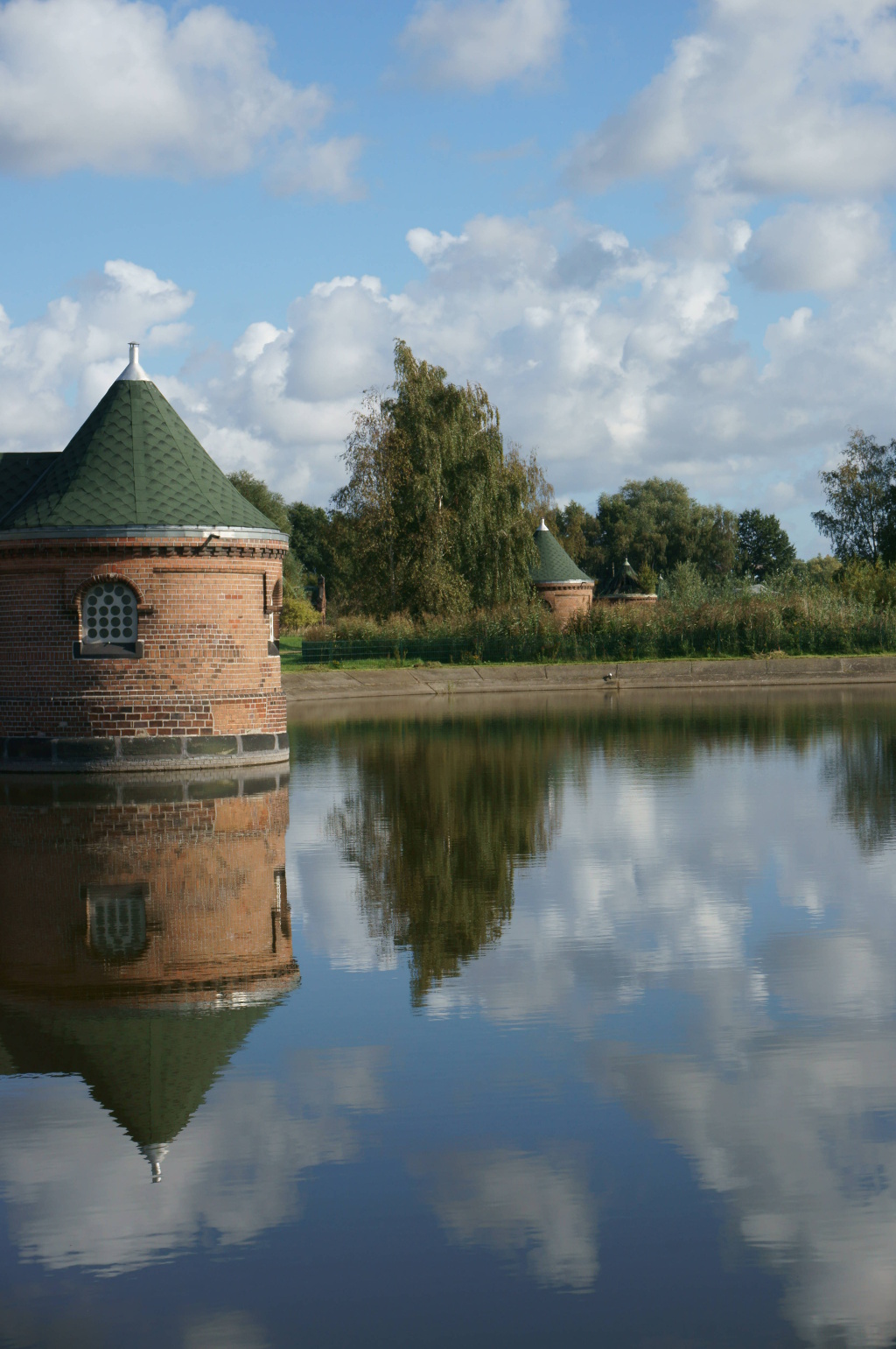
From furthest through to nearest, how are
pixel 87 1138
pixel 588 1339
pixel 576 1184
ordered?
pixel 87 1138 < pixel 576 1184 < pixel 588 1339

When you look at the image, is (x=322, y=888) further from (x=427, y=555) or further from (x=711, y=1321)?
(x=427, y=555)

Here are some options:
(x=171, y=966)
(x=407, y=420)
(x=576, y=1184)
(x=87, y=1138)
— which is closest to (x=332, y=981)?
(x=171, y=966)

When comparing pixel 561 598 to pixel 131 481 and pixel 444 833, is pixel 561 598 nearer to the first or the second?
pixel 131 481

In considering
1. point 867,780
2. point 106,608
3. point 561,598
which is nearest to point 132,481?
point 106,608

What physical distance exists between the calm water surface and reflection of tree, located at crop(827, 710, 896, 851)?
1.28 feet

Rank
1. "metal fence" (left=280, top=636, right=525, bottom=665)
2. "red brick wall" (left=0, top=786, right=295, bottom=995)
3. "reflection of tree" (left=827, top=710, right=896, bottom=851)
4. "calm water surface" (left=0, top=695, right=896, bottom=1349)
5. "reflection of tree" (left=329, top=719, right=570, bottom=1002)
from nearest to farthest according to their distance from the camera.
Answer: "calm water surface" (left=0, top=695, right=896, bottom=1349), "red brick wall" (left=0, top=786, right=295, bottom=995), "reflection of tree" (left=329, top=719, right=570, bottom=1002), "reflection of tree" (left=827, top=710, right=896, bottom=851), "metal fence" (left=280, top=636, right=525, bottom=665)

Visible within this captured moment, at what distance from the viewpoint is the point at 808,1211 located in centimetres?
458

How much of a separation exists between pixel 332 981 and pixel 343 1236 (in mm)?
3464

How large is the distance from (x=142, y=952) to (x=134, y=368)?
51.4 feet

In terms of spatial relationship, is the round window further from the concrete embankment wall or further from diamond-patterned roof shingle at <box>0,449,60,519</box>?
the concrete embankment wall

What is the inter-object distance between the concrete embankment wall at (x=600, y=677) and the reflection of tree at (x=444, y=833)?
1867 cm

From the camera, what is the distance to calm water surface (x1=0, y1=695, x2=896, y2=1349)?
412cm

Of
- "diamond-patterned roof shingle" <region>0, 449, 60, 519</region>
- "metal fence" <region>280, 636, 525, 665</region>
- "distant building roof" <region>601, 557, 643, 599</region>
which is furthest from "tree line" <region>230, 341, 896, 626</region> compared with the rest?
"diamond-patterned roof shingle" <region>0, 449, 60, 519</region>

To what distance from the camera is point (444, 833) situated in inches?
527
